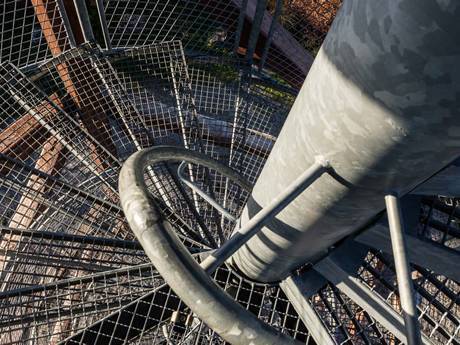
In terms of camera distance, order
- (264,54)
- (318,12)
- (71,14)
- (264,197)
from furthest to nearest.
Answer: (318,12), (264,54), (71,14), (264,197)

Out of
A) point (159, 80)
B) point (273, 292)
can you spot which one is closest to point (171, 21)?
point (159, 80)

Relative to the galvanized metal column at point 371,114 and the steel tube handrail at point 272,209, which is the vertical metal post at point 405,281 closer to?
the galvanized metal column at point 371,114

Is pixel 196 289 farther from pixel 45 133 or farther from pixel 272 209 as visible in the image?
pixel 45 133

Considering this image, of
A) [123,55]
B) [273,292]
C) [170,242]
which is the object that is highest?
[123,55]

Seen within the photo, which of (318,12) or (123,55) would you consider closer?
(123,55)

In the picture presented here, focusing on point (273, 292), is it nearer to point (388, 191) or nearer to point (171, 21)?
point (388, 191)


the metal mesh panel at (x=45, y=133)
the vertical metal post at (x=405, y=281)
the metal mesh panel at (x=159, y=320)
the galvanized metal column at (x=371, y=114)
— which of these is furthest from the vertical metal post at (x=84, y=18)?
the vertical metal post at (x=405, y=281)

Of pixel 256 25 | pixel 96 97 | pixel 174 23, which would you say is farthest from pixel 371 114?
pixel 174 23
